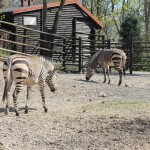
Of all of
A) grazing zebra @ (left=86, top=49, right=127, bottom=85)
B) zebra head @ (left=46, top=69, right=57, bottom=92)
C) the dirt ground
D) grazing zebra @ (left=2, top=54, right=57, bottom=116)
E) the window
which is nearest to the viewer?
the dirt ground

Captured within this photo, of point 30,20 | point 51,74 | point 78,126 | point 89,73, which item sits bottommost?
point 78,126

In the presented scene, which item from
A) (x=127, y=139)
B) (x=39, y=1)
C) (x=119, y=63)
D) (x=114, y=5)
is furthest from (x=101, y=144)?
(x=39, y=1)

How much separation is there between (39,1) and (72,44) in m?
40.5

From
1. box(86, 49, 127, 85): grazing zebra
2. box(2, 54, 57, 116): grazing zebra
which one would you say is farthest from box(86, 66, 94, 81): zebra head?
box(2, 54, 57, 116): grazing zebra

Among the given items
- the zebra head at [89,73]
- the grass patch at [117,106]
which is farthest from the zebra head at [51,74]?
the zebra head at [89,73]

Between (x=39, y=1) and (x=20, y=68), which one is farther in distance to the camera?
(x=39, y=1)

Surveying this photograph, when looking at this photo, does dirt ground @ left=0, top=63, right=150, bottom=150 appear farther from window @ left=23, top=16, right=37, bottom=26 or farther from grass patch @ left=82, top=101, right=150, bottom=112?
window @ left=23, top=16, right=37, bottom=26

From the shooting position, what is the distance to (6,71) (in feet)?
28.3

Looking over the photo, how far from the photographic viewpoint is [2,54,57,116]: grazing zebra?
862 centimetres

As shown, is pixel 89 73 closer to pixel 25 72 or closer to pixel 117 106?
pixel 117 106

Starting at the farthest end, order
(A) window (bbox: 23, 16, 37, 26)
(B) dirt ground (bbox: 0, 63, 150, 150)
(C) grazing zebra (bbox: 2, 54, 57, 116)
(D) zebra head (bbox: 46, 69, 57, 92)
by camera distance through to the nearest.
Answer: (A) window (bbox: 23, 16, 37, 26) → (D) zebra head (bbox: 46, 69, 57, 92) → (C) grazing zebra (bbox: 2, 54, 57, 116) → (B) dirt ground (bbox: 0, 63, 150, 150)

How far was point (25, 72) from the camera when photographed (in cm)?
877

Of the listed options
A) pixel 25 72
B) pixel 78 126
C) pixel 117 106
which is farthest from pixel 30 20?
pixel 78 126

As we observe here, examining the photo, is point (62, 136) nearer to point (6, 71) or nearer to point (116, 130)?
point (116, 130)
